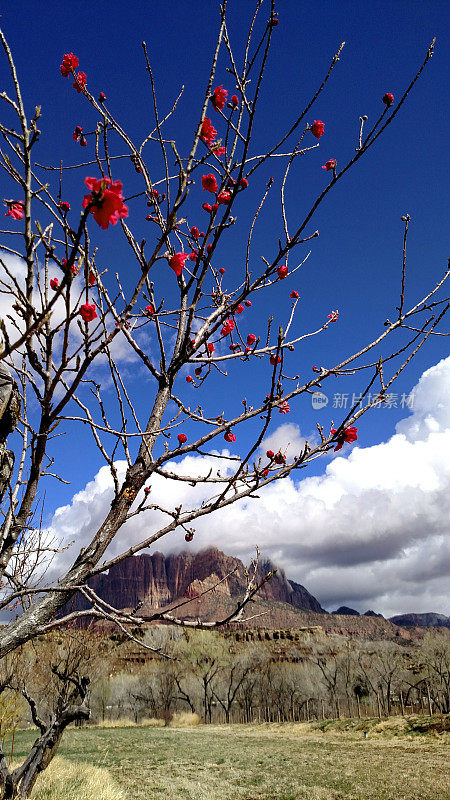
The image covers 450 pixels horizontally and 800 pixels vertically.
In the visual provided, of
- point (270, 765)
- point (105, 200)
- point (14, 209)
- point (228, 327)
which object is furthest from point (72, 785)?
point (105, 200)

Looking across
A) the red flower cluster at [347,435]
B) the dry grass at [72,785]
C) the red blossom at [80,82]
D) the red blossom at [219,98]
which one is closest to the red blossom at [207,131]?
the red blossom at [219,98]

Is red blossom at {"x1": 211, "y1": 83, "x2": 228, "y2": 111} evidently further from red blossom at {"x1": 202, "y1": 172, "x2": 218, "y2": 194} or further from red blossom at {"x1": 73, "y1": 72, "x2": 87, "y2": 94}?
red blossom at {"x1": 73, "y1": 72, "x2": 87, "y2": 94}

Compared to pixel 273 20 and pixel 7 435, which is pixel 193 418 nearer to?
pixel 7 435

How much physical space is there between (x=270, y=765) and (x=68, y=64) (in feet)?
78.2

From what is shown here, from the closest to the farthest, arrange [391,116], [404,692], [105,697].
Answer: [391,116] < [105,697] < [404,692]

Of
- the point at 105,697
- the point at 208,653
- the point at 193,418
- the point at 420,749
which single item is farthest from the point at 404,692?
the point at 193,418

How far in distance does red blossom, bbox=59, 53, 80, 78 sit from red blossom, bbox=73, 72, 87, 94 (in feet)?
0.16

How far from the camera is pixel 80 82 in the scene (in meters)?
2.39

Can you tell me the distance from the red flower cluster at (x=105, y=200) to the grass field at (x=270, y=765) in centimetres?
1145

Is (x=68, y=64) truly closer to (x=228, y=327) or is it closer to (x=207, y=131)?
(x=207, y=131)

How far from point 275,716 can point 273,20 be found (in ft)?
234

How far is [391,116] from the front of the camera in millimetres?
1889

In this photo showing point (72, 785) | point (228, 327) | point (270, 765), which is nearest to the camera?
point (228, 327)

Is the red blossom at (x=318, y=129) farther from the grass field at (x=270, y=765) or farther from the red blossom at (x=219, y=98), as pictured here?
the grass field at (x=270, y=765)
